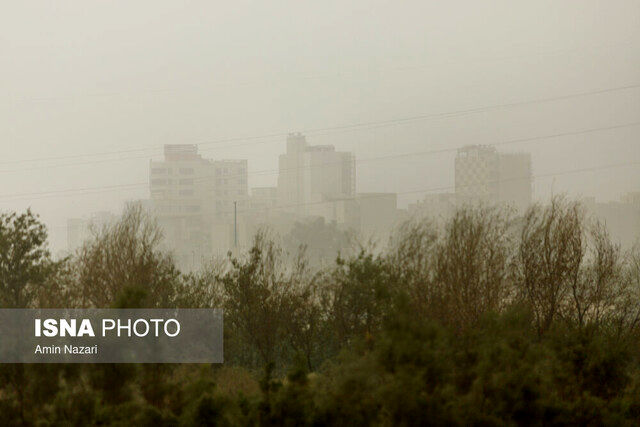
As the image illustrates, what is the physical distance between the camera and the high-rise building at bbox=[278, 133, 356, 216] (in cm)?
6247

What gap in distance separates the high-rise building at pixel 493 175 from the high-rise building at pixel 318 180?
11.1 meters

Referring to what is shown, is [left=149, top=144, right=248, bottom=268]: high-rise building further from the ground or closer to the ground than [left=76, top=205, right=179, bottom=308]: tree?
further from the ground

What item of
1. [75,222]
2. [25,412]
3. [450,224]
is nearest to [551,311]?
[450,224]

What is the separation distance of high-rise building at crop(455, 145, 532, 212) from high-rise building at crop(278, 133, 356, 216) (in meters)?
11.1

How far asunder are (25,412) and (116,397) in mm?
729

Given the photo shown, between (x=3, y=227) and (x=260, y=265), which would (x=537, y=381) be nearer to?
(x=260, y=265)

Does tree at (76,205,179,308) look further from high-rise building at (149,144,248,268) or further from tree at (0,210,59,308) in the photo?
high-rise building at (149,144,248,268)

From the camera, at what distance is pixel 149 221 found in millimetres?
15758

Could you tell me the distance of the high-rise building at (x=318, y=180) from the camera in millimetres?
62469

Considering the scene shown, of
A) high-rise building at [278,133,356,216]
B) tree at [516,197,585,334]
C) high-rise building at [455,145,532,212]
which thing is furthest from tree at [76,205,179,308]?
high-rise building at [278,133,356,216]

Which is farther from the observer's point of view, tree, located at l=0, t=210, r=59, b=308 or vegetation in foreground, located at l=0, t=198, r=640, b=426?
tree, located at l=0, t=210, r=59, b=308

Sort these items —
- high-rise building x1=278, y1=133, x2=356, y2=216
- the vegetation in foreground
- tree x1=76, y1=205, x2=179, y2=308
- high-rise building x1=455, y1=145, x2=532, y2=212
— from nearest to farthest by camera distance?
the vegetation in foreground
tree x1=76, y1=205, x2=179, y2=308
high-rise building x1=455, y1=145, x2=532, y2=212
high-rise building x1=278, y1=133, x2=356, y2=216

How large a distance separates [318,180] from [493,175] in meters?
16.9

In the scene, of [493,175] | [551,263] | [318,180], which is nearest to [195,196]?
[318,180]
